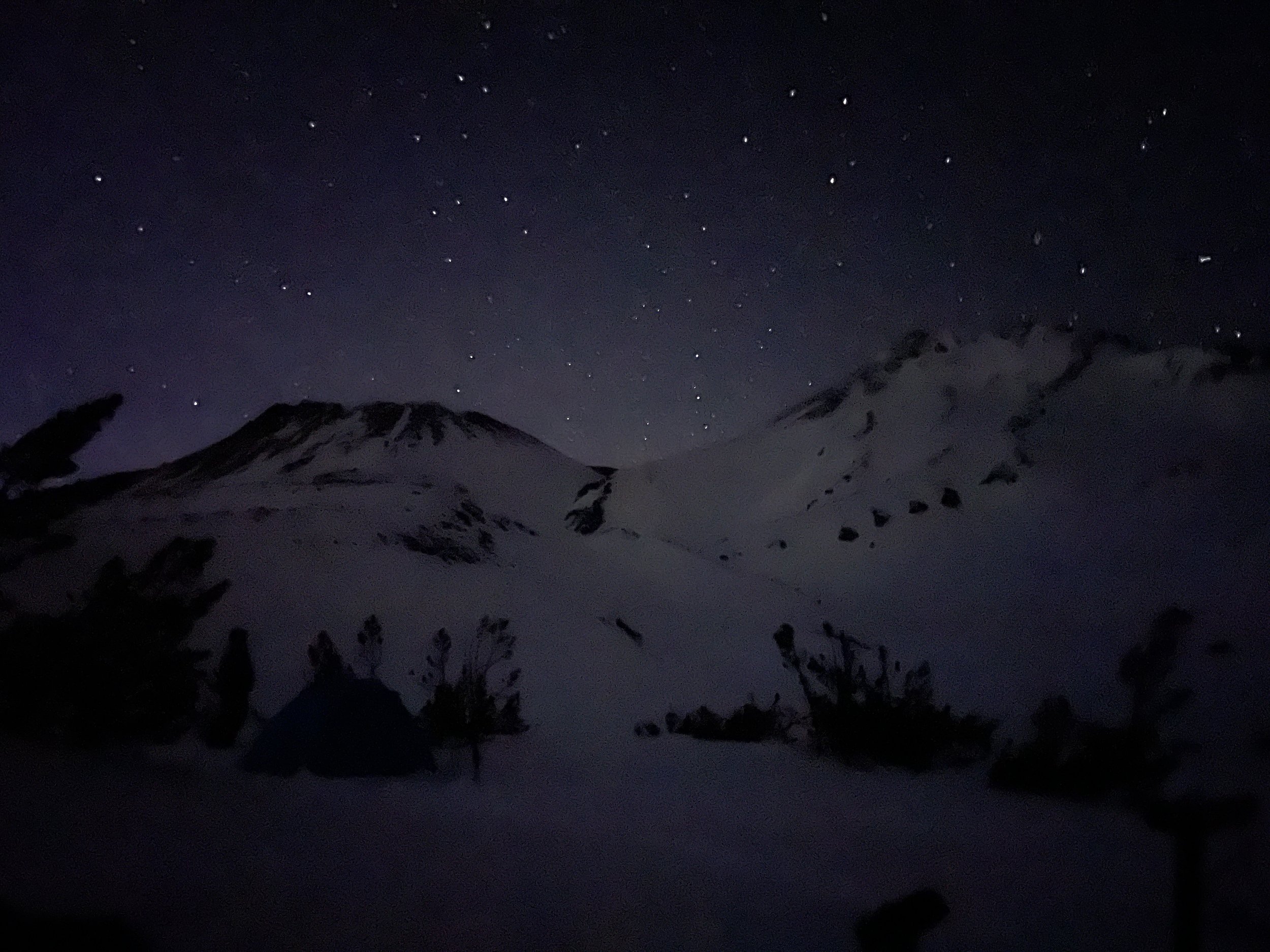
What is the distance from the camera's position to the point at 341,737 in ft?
24.3

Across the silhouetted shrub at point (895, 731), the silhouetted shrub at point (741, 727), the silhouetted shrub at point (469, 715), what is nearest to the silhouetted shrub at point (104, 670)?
the silhouetted shrub at point (469, 715)

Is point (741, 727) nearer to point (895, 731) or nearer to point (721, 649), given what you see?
point (895, 731)

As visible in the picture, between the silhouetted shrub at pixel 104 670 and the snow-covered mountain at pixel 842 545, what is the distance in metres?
3.94

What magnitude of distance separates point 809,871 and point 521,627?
1782 cm

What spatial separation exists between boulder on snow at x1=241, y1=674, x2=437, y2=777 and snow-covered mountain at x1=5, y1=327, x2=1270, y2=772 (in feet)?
9.63

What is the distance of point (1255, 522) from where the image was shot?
874 inches

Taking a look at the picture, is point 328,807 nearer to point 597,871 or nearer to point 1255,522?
point 597,871

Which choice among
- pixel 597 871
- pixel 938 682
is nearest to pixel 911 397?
pixel 938 682

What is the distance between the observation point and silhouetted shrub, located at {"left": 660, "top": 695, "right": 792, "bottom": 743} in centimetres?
1010

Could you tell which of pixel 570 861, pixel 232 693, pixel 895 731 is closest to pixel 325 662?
pixel 232 693

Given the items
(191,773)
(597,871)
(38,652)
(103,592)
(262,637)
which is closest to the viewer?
(597,871)

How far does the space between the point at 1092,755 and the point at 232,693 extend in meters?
8.40

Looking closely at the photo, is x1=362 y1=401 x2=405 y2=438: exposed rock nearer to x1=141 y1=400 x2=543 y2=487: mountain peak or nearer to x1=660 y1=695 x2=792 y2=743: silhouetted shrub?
x1=141 y1=400 x2=543 y2=487: mountain peak

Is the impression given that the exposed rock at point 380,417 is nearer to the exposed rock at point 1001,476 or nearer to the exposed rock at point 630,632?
the exposed rock at point 630,632
